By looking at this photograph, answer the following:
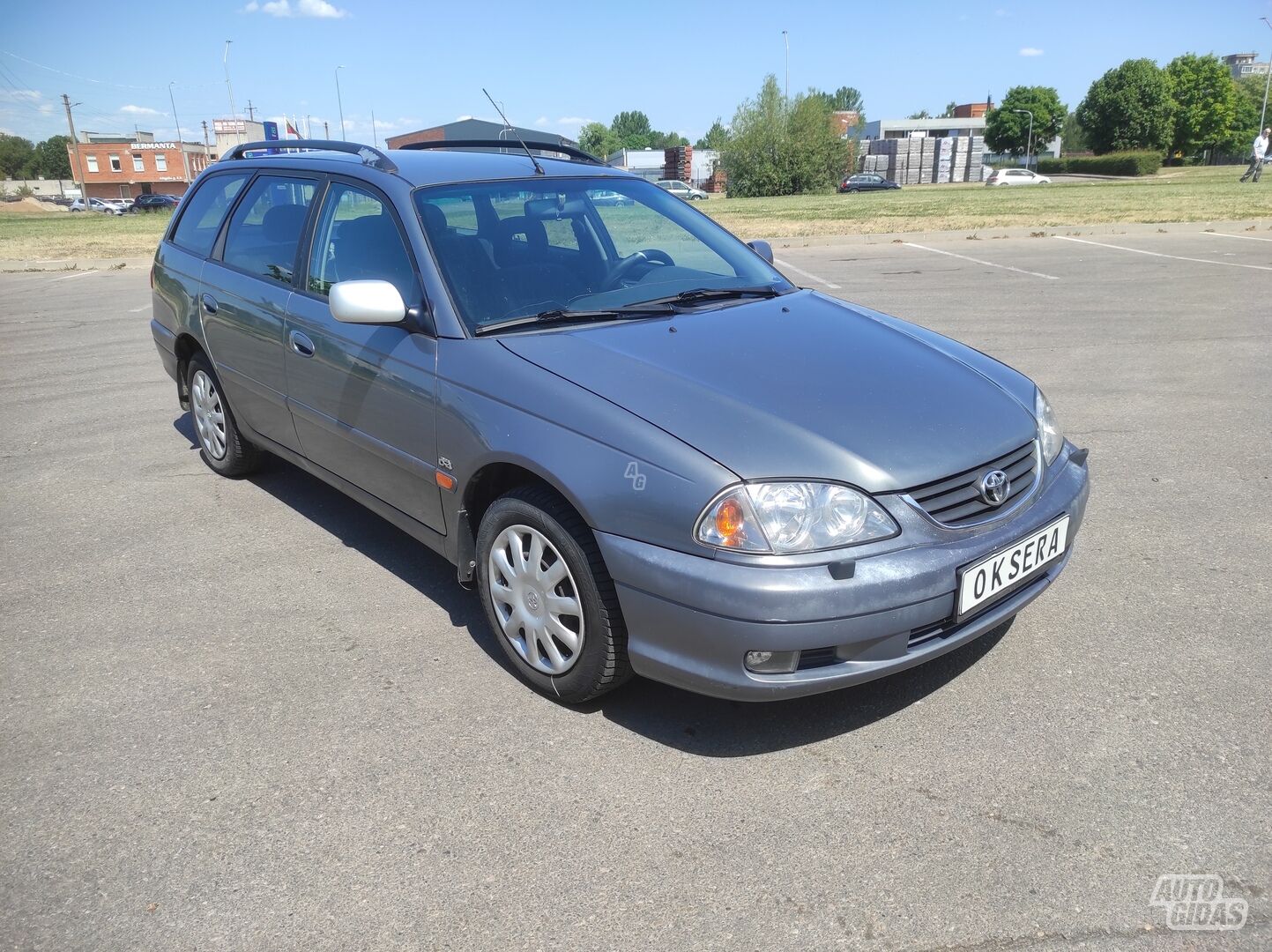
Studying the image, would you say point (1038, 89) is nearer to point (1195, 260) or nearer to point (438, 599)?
point (1195, 260)

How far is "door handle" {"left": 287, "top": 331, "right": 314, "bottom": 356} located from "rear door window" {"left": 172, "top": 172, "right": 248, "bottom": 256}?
1314 mm

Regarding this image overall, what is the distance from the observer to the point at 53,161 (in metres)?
136

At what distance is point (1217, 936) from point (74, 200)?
347 ft

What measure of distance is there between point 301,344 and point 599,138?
161050mm

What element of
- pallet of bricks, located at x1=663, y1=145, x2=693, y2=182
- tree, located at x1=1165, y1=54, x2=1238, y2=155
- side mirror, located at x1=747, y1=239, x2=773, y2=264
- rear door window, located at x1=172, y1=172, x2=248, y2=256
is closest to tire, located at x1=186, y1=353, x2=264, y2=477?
rear door window, located at x1=172, y1=172, x2=248, y2=256

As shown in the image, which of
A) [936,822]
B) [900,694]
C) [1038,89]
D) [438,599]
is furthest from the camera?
[1038,89]

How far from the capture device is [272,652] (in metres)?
3.52

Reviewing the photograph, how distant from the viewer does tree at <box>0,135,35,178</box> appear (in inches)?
4892

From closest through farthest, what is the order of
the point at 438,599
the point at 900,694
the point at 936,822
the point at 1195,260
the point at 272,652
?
the point at 936,822, the point at 900,694, the point at 272,652, the point at 438,599, the point at 1195,260

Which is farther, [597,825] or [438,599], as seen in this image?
[438,599]

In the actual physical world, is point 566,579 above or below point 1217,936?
above

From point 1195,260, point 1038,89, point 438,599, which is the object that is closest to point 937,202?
point 1195,260

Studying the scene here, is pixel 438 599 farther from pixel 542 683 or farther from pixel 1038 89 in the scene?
pixel 1038 89

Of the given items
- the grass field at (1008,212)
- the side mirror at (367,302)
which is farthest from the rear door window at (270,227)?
the grass field at (1008,212)
